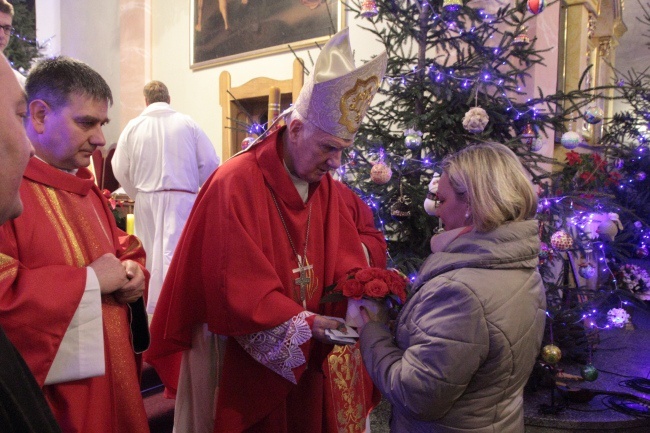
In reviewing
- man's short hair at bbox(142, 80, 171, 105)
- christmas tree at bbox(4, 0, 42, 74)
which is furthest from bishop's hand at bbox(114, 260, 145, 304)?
christmas tree at bbox(4, 0, 42, 74)

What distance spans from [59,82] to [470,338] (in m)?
1.51

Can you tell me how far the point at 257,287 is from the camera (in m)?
1.81

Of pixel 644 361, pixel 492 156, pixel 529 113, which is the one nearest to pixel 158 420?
pixel 492 156

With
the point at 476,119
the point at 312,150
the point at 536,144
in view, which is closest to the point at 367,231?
the point at 312,150

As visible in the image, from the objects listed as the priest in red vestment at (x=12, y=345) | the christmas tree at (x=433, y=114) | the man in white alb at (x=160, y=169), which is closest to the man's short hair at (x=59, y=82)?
the priest in red vestment at (x=12, y=345)

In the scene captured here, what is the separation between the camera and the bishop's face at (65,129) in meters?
1.69

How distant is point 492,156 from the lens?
1.65m

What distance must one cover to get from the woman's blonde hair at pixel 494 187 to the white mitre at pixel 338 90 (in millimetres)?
579

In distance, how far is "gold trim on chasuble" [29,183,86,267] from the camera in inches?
65.2

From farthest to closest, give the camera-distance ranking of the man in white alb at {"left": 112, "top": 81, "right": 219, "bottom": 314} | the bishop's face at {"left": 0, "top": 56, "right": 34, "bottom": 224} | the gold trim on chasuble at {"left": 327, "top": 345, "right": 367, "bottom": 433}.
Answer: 1. the man in white alb at {"left": 112, "top": 81, "right": 219, "bottom": 314}
2. the gold trim on chasuble at {"left": 327, "top": 345, "right": 367, "bottom": 433}
3. the bishop's face at {"left": 0, "top": 56, "right": 34, "bottom": 224}

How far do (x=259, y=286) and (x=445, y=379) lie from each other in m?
0.69

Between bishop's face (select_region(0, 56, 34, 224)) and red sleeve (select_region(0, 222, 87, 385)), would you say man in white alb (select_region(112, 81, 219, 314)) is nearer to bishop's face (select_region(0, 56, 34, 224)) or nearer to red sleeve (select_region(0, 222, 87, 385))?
red sleeve (select_region(0, 222, 87, 385))

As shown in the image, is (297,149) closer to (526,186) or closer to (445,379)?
(526,186)

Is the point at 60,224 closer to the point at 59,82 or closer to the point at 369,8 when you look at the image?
the point at 59,82
